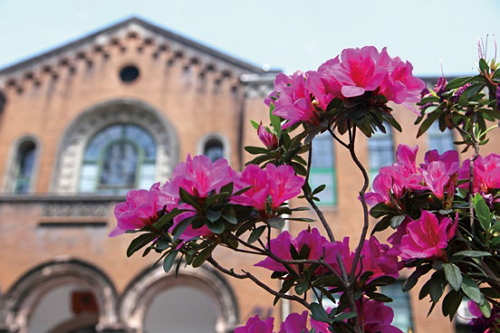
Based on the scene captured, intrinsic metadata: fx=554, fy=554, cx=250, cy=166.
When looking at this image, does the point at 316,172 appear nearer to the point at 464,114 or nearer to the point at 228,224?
the point at 464,114

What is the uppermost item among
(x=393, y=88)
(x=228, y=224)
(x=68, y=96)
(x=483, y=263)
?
(x=68, y=96)

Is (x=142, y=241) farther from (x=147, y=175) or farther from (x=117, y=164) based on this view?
(x=117, y=164)

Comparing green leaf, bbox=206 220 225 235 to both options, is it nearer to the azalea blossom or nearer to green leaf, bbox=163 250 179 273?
green leaf, bbox=163 250 179 273

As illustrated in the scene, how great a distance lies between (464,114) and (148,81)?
11.8 m

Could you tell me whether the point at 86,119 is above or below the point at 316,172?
above

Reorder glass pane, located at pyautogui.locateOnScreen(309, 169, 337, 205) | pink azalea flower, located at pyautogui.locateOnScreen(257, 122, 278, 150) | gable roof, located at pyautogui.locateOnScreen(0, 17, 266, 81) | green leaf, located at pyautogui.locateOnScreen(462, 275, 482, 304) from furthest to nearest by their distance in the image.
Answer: gable roof, located at pyautogui.locateOnScreen(0, 17, 266, 81) < glass pane, located at pyautogui.locateOnScreen(309, 169, 337, 205) < pink azalea flower, located at pyautogui.locateOnScreen(257, 122, 278, 150) < green leaf, located at pyautogui.locateOnScreen(462, 275, 482, 304)

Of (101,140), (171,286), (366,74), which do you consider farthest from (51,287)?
(366,74)

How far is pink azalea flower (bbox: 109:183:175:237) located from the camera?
81.6 inches

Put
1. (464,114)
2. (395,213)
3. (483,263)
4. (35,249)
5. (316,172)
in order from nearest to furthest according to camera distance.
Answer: (483,263) → (395,213) → (464,114) → (35,249) → (316,172)

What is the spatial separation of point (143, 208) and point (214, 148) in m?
11.3

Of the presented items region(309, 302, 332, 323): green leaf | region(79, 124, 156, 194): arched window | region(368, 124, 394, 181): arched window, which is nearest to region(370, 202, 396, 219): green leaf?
region(309, 302, 332, 323): green leaf

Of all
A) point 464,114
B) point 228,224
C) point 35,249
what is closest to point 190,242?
point 228,224

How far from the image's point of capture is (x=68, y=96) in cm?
1398

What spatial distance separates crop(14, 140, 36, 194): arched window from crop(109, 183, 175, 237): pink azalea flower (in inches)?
471
